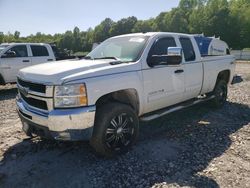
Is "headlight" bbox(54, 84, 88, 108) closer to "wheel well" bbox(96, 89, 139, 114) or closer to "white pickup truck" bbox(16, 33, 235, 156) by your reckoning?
"white pickup truck" bbox(16, 33, 235, 156)

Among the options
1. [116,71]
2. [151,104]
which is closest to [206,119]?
[151,104]

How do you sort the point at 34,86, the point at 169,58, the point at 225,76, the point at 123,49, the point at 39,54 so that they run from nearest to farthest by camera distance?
1. the point at 34,86
2. the point at 169,58
3. the point at 123,49
4. the point at 225,76
5. the point at 39,54

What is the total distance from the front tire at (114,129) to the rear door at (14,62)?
788cm

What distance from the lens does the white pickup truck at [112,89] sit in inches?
150

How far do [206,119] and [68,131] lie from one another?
379cm

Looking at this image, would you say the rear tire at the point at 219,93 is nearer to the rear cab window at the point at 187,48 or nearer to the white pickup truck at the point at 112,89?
the white pickup truck at the point at 112,89

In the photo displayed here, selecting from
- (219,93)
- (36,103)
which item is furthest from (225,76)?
(36,103)

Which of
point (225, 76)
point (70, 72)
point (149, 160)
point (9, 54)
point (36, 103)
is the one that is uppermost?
point (9, 54)

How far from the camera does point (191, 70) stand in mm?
5820

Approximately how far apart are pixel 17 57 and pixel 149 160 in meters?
8.59

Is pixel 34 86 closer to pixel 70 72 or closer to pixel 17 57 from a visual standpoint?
pixel 70 72

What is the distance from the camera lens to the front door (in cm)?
481

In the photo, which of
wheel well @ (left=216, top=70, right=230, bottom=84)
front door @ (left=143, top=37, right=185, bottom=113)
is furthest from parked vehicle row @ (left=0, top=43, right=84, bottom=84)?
front door @ (left=143, top=37, right=185, bottom=113)

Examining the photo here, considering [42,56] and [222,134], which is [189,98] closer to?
[222,134]
